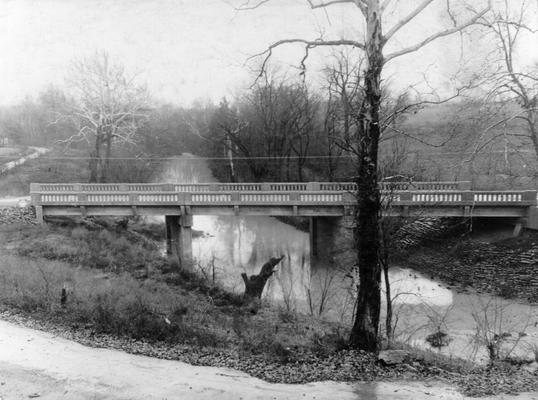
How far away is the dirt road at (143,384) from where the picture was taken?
435 centimetres

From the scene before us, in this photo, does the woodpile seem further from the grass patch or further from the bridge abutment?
the bridge abutment

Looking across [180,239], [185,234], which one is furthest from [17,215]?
[185,234]

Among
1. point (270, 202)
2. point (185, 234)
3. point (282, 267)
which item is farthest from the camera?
point (185, 234)

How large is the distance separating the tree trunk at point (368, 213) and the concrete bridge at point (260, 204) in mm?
8990

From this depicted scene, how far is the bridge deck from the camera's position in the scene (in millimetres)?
14641

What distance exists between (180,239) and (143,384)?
39.1 feet

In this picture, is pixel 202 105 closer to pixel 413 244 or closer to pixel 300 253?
pixel 300 253

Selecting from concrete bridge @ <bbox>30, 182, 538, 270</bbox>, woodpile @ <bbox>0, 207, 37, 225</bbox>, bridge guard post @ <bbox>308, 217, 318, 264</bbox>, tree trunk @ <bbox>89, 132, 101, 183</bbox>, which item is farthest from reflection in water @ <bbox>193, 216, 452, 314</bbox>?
woodpile @ <bbox>0, 207, 37, 225</bbox>

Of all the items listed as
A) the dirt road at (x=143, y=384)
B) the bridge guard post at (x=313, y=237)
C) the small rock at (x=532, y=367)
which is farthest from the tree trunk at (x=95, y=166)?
the small rock at (x=532, y=367)

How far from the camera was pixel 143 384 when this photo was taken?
457 cm

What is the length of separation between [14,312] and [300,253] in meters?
13.4

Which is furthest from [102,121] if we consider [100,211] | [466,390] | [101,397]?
[466,390]

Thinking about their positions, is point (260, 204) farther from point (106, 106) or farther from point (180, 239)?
point (106, 106)

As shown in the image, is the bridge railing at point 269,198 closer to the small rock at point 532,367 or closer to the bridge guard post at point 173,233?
the bridge guard post at point 173,233
